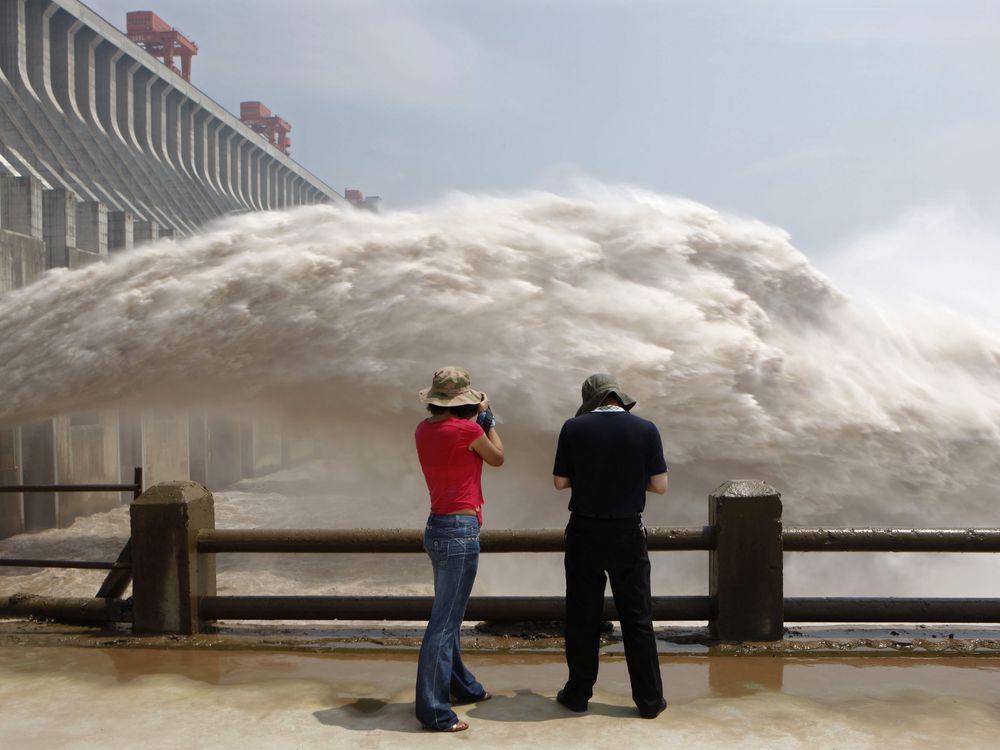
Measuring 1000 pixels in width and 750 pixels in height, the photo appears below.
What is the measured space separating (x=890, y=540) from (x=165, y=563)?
4828mm

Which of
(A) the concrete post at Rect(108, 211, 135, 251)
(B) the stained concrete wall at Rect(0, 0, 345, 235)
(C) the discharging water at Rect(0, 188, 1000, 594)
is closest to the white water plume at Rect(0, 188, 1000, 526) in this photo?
(C) the discharging water at Rect(0, 188, 1000, 594)

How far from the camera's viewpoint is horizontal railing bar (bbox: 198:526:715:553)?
19.7 feet

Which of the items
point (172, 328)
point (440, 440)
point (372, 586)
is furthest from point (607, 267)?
point (372, 586)

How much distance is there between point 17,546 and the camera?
19781 mm

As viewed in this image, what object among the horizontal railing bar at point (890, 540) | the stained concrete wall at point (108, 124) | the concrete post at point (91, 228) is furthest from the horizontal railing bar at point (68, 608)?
the stained concrete wall at point (108, 124)

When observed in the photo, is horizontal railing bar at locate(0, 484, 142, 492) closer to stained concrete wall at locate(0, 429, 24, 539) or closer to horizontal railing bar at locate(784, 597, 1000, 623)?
horizontal railing bar at locate(784, 597, 1000, 623)

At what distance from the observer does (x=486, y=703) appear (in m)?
4.90

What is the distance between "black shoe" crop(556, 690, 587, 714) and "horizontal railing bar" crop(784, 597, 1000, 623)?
2.04 meters

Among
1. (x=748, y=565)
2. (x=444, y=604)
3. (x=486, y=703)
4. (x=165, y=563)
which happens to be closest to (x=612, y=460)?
(x=444, y=604)

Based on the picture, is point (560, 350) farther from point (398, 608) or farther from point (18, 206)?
point (18, 206)

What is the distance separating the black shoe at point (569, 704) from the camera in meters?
4.75

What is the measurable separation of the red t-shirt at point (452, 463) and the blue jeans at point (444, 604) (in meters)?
0.08

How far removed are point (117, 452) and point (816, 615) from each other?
76.4 feet

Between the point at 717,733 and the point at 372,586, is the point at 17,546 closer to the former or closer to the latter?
the point at 372,586
